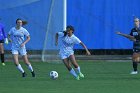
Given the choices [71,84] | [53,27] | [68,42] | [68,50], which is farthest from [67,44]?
[53,27]

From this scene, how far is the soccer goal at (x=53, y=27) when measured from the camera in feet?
Answer: 91.8

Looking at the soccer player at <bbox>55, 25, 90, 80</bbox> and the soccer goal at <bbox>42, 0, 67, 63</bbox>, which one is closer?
the soccer player at <bbox>55, 25, 90, 80</bbox>

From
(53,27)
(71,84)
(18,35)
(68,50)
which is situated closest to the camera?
(71,84)

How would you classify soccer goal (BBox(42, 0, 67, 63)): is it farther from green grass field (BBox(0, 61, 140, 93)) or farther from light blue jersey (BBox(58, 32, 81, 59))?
light blue jersey (BBox(58, 32, 81, 59))

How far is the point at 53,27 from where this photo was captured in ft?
93.5

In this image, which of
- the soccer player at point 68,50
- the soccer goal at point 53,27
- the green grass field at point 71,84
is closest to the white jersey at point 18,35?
the green grass field at point 71,84

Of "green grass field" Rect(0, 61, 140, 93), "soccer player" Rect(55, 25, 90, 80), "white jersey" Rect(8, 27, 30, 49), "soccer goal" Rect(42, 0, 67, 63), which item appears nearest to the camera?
"green grass field" Rect(0, 61, 140, 93)

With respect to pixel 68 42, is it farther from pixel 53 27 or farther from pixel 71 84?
pixel 53 27

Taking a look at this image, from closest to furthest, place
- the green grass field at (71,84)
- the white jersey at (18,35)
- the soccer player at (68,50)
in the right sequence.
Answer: the green grass field at (71,84) → the soccer player at (68,50) → the white jersey at (18,35)

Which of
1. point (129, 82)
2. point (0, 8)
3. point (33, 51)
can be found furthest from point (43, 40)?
point (129, 82)

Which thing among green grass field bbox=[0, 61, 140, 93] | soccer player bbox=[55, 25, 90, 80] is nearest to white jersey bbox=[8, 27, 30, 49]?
green grass field bbox=[0, 61, 140, 93]

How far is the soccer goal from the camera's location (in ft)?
91.8

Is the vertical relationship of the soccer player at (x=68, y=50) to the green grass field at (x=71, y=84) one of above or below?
above

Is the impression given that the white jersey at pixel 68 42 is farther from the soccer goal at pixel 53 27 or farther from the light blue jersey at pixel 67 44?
the soccer goal at pixel 53 27
